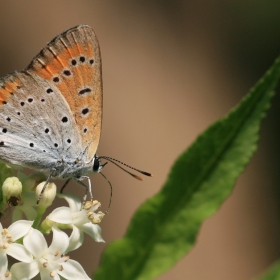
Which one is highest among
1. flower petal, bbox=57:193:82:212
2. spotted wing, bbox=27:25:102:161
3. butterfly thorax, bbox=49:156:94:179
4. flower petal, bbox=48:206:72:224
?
spotted wing, bbox=27:25:102:161

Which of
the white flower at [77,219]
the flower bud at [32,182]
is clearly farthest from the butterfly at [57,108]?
the white flower at [77,219]

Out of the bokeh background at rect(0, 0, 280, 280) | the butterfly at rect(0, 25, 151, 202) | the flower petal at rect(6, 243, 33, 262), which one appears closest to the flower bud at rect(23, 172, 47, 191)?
the butterfly at rect(0, 25, 151, 202)

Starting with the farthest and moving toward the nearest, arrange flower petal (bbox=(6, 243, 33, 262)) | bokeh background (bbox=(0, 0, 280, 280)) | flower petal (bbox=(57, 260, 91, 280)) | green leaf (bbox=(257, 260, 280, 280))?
bokeh background (bbox=(0, 0, 280, 280)), flower petal (bbox=(57, 260, 91, 280)), flower petal (bbox=(6, 243, 33, 262)), green leaf (bbox=(257, 260, 280, 280))

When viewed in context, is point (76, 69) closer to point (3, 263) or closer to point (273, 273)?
point (3, 263)

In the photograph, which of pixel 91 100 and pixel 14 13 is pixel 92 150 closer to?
pixel 91 100

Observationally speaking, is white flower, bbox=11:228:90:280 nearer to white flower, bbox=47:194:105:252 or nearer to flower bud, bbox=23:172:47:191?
white flower, bbox=47:194:105:252

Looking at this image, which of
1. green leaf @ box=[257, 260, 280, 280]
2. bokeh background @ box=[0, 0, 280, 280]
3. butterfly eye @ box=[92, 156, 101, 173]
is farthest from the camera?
bokeh background @ box=[0, 0, 280, 280]

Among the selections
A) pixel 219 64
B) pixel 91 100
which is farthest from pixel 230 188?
pixel 219 64
